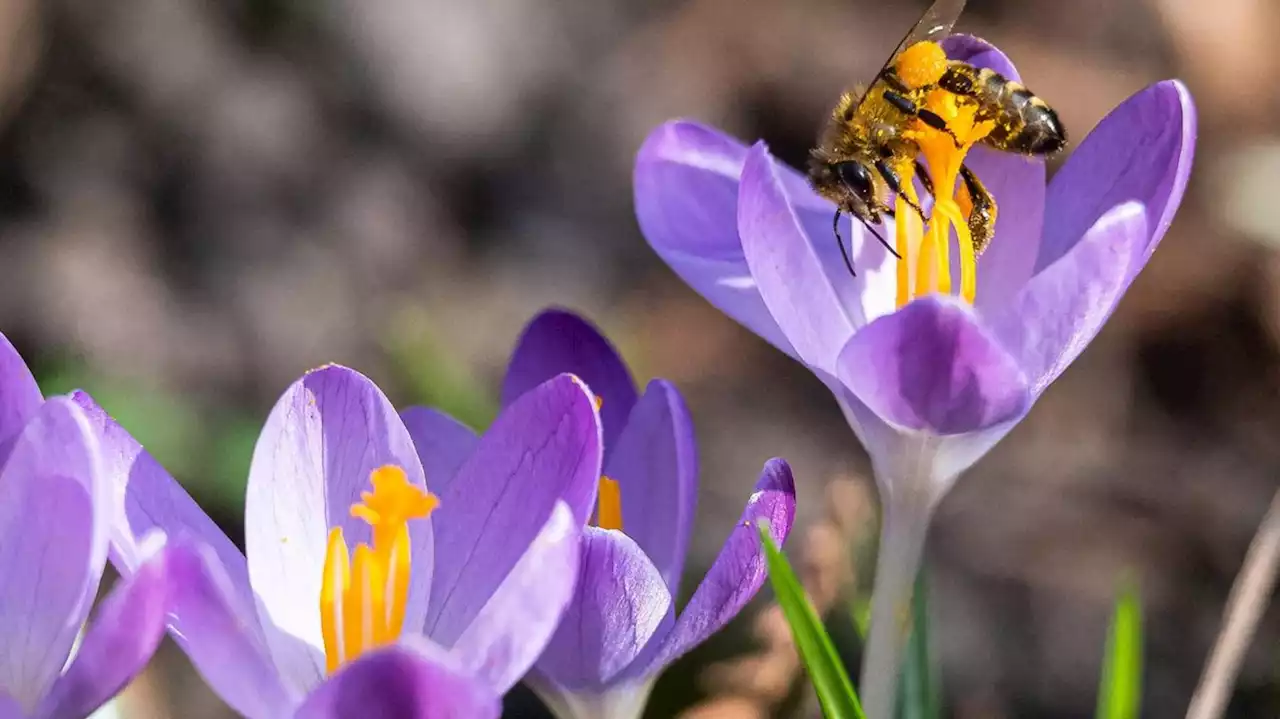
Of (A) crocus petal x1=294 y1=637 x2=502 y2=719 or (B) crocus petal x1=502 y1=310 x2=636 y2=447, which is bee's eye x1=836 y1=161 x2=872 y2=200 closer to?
(B) crocus petal x1=502 y1=310 x2=636 y2=447

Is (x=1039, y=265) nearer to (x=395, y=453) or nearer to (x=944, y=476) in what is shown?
(x=944, y=476)

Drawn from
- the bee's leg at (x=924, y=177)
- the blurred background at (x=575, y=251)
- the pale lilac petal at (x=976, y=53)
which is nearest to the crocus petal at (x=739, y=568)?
the bee's leg at (x=924, y=177)

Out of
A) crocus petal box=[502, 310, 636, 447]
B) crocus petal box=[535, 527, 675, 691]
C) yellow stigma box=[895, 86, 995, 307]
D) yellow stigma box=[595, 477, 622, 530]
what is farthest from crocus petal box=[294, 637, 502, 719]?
yellow stigma box=[895, 86, 995, 307]

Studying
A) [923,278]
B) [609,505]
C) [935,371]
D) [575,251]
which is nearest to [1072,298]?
[935,371]

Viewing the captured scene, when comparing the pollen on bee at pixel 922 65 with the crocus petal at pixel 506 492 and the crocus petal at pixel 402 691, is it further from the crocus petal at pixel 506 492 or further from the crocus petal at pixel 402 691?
the crocus petal at pixel 402 691

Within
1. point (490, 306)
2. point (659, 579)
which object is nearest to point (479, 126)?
point (490, 306)
